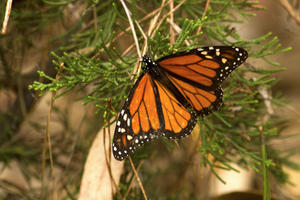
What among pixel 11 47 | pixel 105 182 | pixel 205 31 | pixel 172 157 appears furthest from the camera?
pixel 172 157

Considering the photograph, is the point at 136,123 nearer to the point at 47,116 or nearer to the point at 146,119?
the point at 146,119

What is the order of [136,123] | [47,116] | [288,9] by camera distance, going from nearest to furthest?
1. [136,123]
2. [288,9]
3. [47,116]

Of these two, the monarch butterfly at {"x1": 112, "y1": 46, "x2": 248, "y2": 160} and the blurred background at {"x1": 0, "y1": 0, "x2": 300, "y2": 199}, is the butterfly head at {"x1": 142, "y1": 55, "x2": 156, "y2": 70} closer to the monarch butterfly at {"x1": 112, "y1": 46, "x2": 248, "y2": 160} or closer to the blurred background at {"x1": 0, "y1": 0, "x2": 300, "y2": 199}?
the monarch butterfly at {"x1": 112, "y1": 46, "x2": 248, "y2": 160}

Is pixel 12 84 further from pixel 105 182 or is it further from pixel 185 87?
pixel 185 87

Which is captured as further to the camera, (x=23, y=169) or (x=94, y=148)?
(x=23, y=169)

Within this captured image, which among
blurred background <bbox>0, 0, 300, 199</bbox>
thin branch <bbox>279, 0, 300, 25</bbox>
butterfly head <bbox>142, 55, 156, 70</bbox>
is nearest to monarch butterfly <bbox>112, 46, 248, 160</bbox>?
butterfly head <bbox>142, 55, 156, 70</bbox>

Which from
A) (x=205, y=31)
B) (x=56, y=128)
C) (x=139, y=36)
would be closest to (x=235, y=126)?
(x=205, y=31)

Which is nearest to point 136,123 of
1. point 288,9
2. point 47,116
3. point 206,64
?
point 206,64

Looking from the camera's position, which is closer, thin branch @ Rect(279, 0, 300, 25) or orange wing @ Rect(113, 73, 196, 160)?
orange wing @ Rect(113, 73, 196, 160)
